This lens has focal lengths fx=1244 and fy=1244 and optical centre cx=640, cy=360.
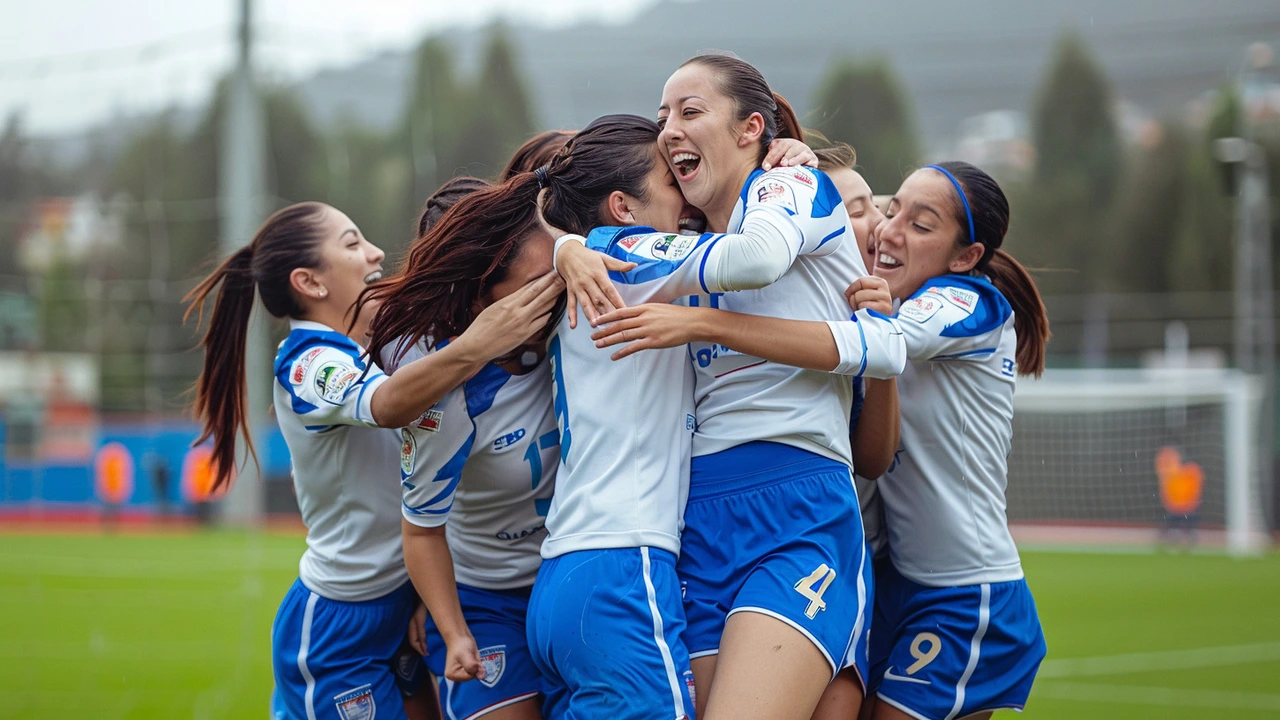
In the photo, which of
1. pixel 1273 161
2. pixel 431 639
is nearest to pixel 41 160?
pixel 431 639

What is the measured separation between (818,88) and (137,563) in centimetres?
3138

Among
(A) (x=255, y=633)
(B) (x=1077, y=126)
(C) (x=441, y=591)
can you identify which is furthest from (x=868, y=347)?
(B) (x=1077, y=126)

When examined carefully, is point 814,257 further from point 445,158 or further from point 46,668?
Answer: point 445,158

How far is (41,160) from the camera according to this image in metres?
26.0

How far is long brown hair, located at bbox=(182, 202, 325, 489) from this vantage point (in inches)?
150

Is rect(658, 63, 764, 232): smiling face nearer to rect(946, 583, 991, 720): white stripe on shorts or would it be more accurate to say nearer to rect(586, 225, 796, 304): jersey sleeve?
rect(586, 225, 796, 304): jersey sleeve

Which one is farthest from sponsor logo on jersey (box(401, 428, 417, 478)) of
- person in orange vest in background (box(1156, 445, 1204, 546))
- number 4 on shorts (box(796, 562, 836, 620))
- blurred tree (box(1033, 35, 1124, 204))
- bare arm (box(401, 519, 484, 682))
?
blurred tree (box(1033, 35, 1124, 204))

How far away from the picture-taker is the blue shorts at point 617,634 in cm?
265

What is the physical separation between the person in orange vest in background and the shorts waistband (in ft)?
65.7

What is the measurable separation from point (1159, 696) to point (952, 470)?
19.8ft

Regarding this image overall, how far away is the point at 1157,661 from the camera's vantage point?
9.98 metres

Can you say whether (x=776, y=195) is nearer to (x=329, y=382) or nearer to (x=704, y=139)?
(x=704, y=139)

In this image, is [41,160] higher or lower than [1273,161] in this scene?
higher

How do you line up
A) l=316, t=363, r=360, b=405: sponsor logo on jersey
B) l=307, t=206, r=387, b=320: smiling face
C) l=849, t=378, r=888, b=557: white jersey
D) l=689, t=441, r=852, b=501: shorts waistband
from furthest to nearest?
l=307, t=206, r=387, b=320: smiling face, l=849, t=378, r=888, b=557: white jersey, l=316, t=363, r=360, b=405: sponsor logo on jersey, l=689, t=441, r=852, b=501: shorts waistband
